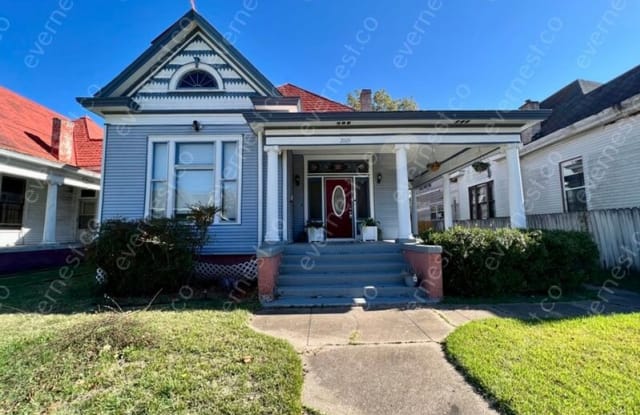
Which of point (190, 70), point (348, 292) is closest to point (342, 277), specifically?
point (348, 292)

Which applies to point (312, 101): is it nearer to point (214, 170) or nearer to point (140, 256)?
point (214, 170)

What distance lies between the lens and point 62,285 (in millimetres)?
7324

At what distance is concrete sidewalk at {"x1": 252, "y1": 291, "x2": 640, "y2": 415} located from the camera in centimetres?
248

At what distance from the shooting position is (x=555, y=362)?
297 centimetres

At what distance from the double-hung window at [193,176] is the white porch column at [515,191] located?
272 inches

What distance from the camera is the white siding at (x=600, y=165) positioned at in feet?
25.8

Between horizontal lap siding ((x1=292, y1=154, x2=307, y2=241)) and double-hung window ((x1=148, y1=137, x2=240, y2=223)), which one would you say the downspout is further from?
horizontal lap siding ((x1=292, y1=154, x2=307, y2=241))

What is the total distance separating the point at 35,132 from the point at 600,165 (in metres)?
19.6

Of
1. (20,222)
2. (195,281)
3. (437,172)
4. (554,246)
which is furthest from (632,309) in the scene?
(20,222)

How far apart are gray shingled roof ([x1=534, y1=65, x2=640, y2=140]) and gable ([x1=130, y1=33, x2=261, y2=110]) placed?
1081 centimetres

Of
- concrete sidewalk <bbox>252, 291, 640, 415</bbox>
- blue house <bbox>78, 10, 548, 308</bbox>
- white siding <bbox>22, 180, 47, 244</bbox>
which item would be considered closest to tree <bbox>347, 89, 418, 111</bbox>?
blue house <bbox>78, 10, 548, 308</bbox>

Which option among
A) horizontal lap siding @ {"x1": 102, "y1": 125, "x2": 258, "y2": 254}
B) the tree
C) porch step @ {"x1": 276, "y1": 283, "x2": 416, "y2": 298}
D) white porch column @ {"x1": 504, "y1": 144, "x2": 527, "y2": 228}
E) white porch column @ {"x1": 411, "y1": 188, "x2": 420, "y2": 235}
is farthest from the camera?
the tree

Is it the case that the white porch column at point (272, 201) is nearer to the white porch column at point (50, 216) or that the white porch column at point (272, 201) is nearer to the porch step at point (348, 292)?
the porch step at point (348, 292)

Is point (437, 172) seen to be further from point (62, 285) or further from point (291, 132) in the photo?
point (62, 285)
